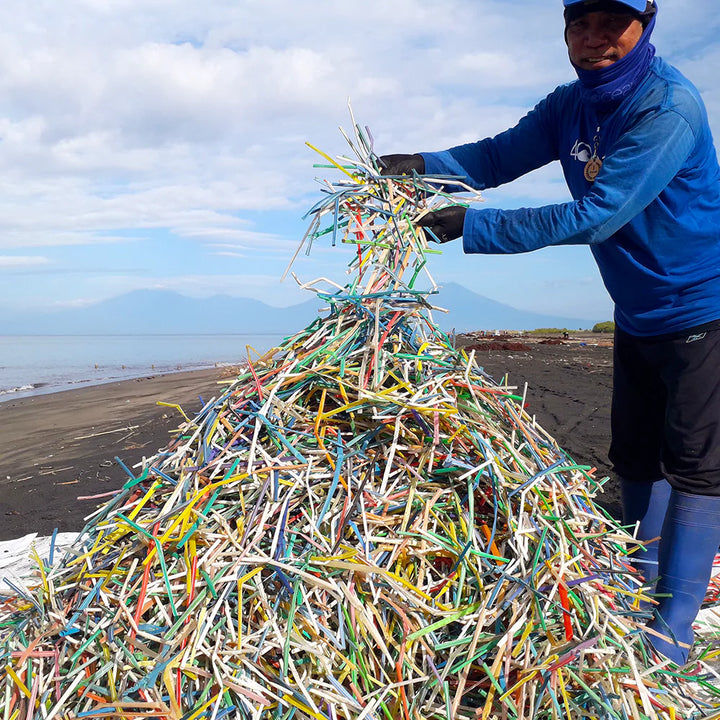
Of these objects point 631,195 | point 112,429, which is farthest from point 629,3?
point 112,429

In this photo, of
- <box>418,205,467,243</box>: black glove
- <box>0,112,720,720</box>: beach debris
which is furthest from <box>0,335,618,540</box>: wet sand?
<box>418,205,467,243</box>: black glove

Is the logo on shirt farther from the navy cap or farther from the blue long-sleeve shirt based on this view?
the navy cap

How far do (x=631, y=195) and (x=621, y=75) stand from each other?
1.57 ft

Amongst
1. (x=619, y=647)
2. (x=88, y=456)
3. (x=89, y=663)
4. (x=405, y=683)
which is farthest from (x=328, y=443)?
(x=88, y=456)

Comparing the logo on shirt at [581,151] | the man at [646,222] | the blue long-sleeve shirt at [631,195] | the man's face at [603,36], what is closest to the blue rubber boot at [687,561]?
the man at [646,222]

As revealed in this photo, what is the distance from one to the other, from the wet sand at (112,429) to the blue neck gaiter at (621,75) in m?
1.59

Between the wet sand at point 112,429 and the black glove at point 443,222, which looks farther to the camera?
the wet sand at point 112,429

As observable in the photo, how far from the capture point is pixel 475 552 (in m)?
1.39

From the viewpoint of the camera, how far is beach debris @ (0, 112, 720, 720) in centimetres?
127

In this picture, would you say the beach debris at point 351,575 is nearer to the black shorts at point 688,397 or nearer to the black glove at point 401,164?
the black glove at point 401,164

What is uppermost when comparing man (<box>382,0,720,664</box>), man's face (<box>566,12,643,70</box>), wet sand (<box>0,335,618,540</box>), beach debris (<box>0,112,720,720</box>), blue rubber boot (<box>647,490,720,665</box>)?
man's face (<box>566,12,643,70</box>)

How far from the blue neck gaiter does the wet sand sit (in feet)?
5.23

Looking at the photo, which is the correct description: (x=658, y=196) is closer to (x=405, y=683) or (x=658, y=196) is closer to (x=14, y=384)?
(x=405, y=683)

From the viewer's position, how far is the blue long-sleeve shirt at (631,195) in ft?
5.82
